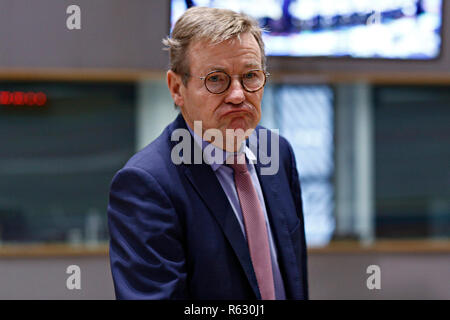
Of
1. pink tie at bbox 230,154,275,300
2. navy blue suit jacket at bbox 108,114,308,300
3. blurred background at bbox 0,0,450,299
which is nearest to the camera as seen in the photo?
navy blue suit jacket at bbox 108,114,308,300

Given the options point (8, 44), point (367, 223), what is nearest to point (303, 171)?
point (367, 223)

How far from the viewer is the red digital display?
3.44 meters

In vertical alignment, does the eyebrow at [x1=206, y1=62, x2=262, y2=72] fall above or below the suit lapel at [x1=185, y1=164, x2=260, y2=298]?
above

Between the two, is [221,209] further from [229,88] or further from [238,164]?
[229,88]

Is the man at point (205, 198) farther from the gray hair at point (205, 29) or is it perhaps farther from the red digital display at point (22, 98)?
the red digital display at point (22, 98)

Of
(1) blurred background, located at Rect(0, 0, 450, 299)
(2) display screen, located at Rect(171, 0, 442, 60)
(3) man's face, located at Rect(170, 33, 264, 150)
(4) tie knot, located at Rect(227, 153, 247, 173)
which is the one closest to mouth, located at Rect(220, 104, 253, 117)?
(3) man's face, located at Rect(170, 33, 264, 150)

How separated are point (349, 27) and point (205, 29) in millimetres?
1869

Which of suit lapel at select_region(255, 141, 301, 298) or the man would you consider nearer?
the man

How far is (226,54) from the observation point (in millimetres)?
1103


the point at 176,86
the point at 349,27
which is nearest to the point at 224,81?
the point at 176,86

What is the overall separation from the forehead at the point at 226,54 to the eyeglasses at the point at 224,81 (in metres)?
0.02

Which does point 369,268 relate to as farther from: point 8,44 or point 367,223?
point 8,44

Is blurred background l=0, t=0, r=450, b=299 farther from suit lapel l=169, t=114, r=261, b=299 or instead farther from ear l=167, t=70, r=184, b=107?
suit lapel l=169, t=114, r=261, b=299

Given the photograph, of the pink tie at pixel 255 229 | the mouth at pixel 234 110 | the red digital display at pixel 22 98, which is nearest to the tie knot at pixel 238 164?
the pink tie at pixel 255 229
